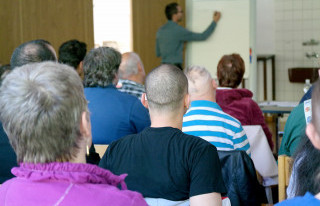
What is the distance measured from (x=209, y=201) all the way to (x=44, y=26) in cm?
446

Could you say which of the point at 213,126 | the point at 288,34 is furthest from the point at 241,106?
the point at 288,34

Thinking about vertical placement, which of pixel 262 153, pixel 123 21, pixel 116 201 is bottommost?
pixel 262 153

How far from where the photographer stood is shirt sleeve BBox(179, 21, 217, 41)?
276 inches

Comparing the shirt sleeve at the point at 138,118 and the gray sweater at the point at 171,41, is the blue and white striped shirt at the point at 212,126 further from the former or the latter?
the gray sweater at the point at 171,41

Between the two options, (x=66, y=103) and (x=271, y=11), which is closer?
(x=66, y=103)

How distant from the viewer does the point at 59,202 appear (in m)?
1.09

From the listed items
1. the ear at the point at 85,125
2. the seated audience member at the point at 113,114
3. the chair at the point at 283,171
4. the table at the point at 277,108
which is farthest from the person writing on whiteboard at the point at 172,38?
the ear at the point at 85,125

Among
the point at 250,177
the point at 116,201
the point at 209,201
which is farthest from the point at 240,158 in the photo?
the point at 116,201

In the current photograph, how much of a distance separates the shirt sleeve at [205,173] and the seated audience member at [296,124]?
0.75 metres

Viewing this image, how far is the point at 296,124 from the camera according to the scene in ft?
8.02

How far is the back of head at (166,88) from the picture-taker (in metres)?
2.03

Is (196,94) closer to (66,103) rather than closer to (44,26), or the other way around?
(66,103)

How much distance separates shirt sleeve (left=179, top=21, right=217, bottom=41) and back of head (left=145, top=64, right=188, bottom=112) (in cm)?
493

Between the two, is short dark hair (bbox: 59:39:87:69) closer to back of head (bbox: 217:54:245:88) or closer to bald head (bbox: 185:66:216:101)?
back of head (bbox: 217:54:245:88)
